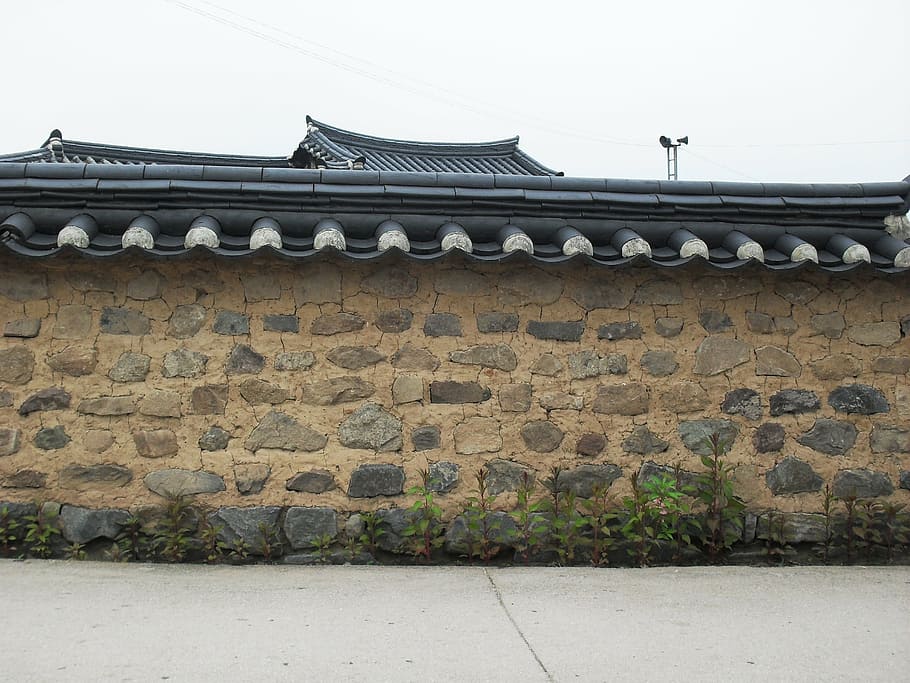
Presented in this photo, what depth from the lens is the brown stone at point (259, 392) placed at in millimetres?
5273

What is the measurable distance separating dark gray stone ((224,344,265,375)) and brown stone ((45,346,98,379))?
0.77m

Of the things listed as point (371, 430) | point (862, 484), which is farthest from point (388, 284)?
point (862, 484)

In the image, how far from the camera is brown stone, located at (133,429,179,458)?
→ 523 centimetres

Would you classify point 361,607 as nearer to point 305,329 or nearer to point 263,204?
point 305,329

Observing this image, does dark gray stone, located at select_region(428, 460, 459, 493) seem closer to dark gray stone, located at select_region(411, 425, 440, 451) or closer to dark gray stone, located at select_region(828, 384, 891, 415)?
dark gray stone, located at select_region(411, 425, 440, 451)

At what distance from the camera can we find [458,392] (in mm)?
5395

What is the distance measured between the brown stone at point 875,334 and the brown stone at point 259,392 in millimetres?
3552

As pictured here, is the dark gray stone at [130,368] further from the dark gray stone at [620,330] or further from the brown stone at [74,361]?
the dark gray stone at [620,330]

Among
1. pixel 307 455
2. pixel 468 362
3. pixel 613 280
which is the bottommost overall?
pixel 307 455

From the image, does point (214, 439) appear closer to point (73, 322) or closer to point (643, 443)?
point (73, 322)

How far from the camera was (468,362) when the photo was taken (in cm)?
542

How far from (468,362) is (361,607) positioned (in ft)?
5.51

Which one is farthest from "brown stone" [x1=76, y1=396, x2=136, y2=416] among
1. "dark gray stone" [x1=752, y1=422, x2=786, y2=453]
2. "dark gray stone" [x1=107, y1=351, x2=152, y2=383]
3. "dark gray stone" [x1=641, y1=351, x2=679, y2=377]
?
"dark gray stone" [x1=752, y1=422, x2=786, y2=453]

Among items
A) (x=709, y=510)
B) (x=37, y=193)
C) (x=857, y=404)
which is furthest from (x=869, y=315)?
(x=37, y=193)
